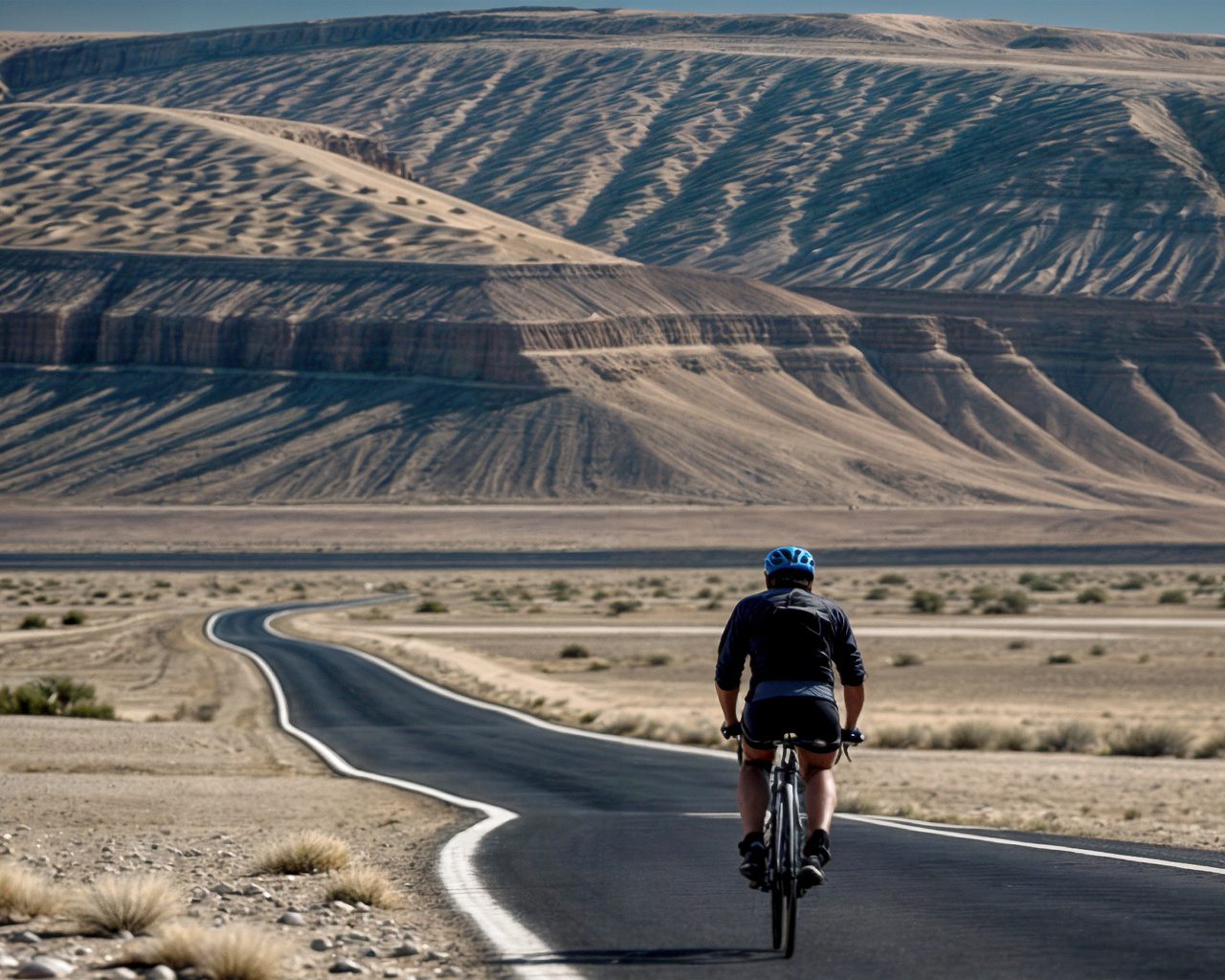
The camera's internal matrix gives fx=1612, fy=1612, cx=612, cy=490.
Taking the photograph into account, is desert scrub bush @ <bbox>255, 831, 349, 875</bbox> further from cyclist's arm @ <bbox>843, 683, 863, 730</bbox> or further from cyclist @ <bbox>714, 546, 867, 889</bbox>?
cyclist's arm @ <bbox>843, 683, 863, 730</bbox>

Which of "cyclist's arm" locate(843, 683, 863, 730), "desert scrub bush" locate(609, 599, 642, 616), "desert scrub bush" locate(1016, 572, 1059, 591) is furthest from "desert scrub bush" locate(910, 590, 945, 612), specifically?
"cyclist's arm" locate(843, 683, 863, 730)

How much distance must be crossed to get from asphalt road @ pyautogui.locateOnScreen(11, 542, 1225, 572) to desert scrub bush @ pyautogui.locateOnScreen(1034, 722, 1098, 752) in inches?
2071

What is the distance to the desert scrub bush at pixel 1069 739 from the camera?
2234 cm

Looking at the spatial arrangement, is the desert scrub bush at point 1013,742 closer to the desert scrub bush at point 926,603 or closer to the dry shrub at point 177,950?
the dry shrub at point 177,950

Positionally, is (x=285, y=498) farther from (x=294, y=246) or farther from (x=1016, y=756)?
(x=1016, y=756)

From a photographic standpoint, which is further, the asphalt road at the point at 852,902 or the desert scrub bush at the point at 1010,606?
the desert scrub bush at the point at 1010,606

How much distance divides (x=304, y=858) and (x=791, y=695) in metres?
3.96

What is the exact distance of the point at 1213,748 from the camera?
846 inches

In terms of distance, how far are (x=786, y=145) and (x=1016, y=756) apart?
506 ft

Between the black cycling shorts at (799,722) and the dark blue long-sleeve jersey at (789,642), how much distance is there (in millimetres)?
102

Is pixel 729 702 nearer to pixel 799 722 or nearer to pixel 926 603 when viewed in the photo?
pixel 799 722

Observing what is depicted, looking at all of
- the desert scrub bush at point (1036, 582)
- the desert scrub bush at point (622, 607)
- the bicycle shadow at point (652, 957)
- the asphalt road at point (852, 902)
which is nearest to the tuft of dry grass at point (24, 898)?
the asphalt road at point (852, 902)

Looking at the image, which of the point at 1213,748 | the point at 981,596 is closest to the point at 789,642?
the point at 1213,748

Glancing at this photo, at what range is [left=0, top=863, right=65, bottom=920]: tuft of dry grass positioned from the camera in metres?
7.98
